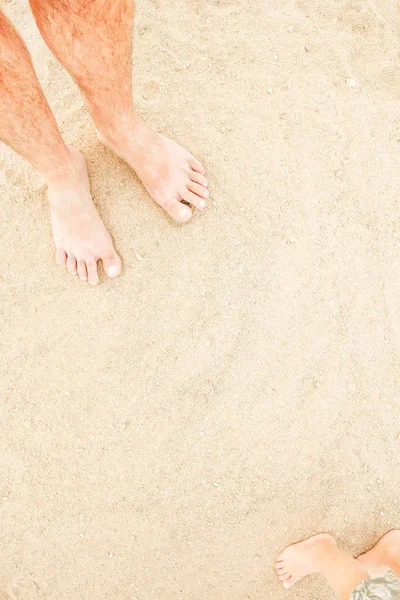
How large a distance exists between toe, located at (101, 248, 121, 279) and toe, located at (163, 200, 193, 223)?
0.22m

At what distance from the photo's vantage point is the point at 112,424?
1574 mm

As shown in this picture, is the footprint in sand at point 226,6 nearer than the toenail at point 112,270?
No

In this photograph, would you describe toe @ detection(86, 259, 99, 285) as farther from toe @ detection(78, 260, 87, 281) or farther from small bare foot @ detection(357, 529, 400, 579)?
small bare foot @ detection(357, 529, 400, 579)

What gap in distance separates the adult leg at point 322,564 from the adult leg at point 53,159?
1.05 metres

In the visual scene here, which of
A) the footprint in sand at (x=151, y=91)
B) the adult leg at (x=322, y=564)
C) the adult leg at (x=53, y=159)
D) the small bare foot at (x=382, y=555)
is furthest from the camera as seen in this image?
the footprint in sand at (x=151, y=91)

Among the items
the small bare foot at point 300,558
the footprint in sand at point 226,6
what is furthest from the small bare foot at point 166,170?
the small bare foot at point 300,558

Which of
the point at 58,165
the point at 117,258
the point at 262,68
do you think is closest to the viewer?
the point at 58,165

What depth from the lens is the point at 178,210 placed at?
1.57m

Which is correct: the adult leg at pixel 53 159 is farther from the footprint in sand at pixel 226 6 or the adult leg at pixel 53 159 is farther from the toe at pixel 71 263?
the footprint in sand at pixel 226 6

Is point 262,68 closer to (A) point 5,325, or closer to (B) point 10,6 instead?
(B) point 10,6

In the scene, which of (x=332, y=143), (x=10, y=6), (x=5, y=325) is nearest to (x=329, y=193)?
(x=332, y=143)

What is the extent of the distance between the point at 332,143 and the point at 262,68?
0.36m

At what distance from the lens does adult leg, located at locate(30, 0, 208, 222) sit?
1.09 metres

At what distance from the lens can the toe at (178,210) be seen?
156 cm
